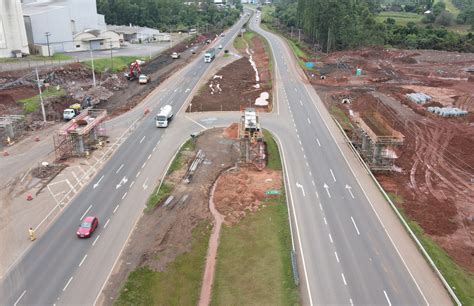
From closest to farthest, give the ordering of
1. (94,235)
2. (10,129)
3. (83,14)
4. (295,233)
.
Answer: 1. (94,235)
2. (295,233)
3. (10,129)
4. (83,14)

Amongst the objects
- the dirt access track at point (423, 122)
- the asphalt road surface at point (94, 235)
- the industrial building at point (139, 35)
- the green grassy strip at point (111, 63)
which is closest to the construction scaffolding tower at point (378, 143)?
the dirt access track at point (423, 122)

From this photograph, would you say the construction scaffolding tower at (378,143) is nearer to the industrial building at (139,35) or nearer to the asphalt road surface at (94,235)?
the asphalt road surface at (94,235)

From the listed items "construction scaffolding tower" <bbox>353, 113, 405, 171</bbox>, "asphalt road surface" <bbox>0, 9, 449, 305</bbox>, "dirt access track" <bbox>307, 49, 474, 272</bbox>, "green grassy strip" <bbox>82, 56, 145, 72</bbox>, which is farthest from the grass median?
"green grassy strip" <bbox>82, 56, 145, 72</bbox>

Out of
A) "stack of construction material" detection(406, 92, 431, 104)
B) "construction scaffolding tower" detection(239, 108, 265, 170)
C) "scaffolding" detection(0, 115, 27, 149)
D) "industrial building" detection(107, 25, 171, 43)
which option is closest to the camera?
"construction scaffolding tower" detection(239, 108, 265, 170)

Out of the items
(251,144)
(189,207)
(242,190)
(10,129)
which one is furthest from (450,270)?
(10,129)

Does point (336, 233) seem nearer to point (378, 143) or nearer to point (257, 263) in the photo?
point (257, 263)

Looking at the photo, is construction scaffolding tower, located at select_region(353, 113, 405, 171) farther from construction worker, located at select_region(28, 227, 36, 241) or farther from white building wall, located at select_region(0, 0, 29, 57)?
white building wall, located at select_region(0, 0, 29, 57)
